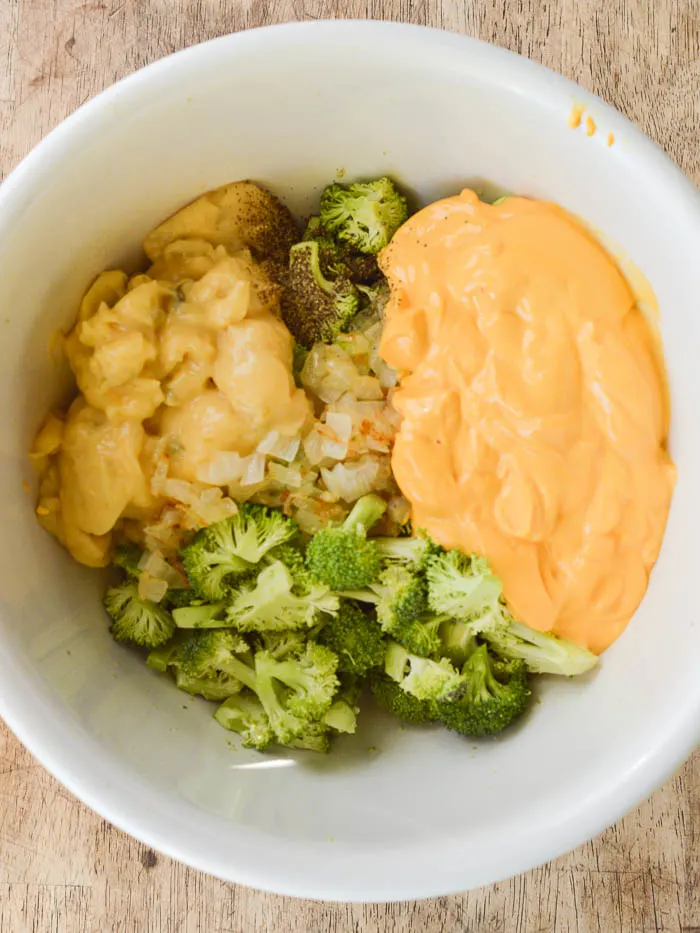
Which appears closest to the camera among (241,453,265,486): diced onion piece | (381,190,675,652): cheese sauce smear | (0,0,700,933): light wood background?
(381,190,675,652): cheese sauce smear

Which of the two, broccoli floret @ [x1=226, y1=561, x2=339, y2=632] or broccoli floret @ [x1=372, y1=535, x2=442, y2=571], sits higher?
broccoli floret @ [x1=372, y1=535, x2=442, y2=571]

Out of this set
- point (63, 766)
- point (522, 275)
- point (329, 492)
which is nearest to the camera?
point (63, 766)

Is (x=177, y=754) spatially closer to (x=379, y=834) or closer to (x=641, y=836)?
(x=379, y=834)

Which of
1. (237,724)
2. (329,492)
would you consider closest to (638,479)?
(329,492)

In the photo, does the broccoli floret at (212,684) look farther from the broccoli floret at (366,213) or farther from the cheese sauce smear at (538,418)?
the broccoli floret at (366,213)

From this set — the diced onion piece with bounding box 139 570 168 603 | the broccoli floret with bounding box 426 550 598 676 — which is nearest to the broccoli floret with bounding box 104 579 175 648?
the diced onion piece with bounding box 139 570 168 603

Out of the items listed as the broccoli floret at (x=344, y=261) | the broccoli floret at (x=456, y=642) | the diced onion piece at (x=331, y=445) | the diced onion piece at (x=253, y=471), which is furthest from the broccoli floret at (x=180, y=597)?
the broccoli floret at (x=344, y=261)

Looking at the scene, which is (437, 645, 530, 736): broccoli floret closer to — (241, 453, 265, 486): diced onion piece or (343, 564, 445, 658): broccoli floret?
(343, 564, 445, 658): broccoli floret
